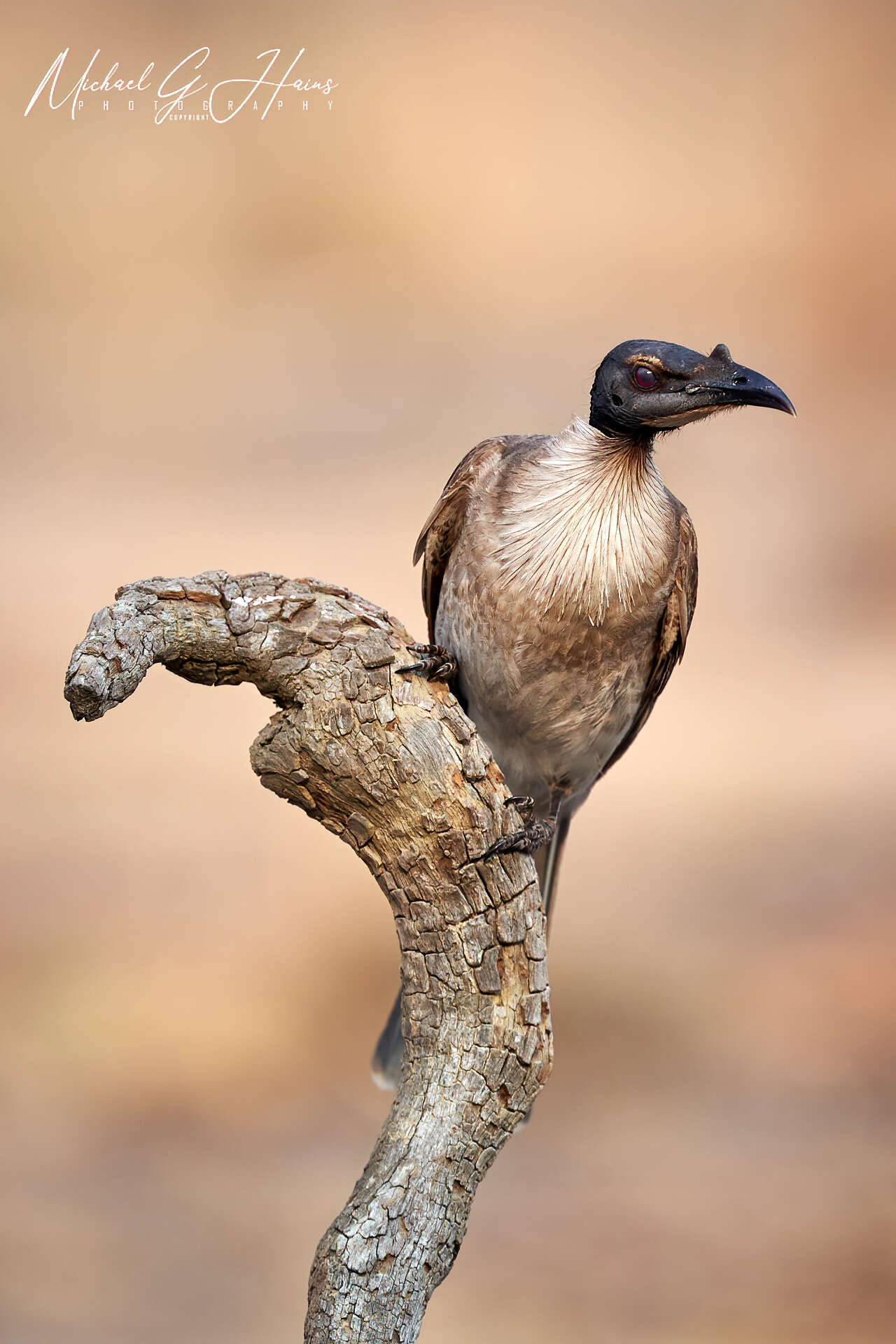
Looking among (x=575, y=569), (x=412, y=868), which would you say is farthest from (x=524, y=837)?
(x=575, y=569)

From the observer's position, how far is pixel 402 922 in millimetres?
2430

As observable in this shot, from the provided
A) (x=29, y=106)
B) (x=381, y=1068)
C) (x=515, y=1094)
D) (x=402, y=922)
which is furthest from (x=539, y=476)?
(x=29, y=106)

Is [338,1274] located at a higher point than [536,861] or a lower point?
lower

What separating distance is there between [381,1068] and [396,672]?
1148mm

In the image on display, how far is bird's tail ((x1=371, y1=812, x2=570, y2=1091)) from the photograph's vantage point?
118 inches

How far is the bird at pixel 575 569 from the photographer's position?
2.40 m

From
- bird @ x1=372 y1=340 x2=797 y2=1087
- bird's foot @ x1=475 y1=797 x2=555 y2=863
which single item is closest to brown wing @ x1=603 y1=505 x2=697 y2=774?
bird @ x1=372 y1=340 x2=797 y2=1087

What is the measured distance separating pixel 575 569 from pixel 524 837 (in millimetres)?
559

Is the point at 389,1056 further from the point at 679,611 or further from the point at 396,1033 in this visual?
the point at 679,611

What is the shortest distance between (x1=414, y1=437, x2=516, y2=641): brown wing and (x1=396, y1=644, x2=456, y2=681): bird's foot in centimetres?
37

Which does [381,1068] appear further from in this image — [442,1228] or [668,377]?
[668,377]

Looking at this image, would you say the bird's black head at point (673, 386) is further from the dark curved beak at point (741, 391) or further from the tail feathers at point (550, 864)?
the tail feathers at point (550, 864)

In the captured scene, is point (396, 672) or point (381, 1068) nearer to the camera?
point (396, 672)

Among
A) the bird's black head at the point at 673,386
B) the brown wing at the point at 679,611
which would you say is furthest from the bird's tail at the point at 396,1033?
the bird's black head at the point at 673,386
